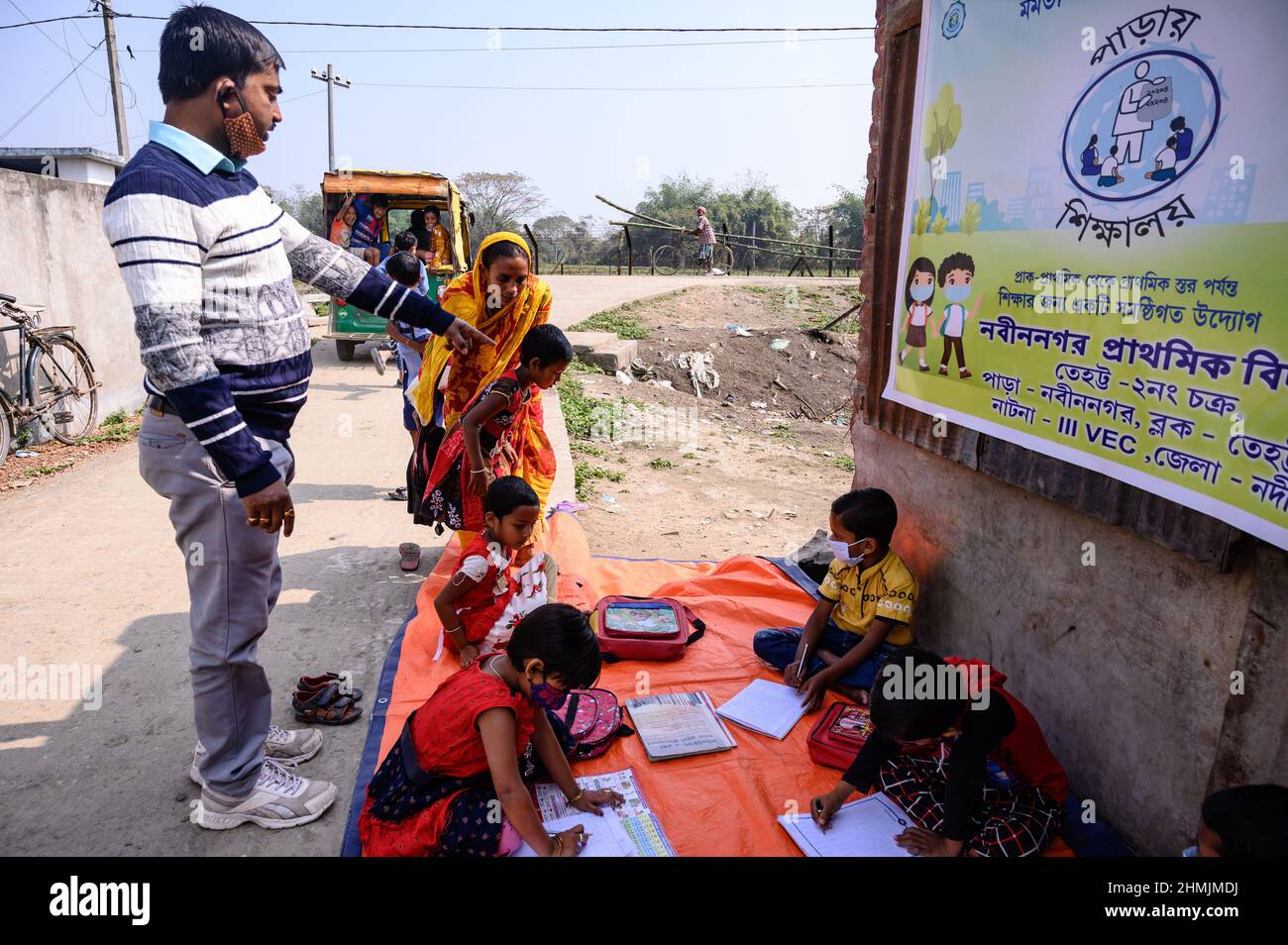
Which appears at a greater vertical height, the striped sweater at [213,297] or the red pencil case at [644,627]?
the striped sweater at [213,297]

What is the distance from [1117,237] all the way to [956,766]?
59.9 inches

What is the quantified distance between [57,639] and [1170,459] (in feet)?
13.8

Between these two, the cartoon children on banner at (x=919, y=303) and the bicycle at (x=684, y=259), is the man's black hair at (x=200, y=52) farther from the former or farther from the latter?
the bicycle at (x=684, y=259)

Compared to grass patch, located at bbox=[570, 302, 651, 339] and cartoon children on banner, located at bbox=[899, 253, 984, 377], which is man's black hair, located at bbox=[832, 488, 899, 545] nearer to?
cartoon children on banner, located at bbox=[899, 253, 984, 377]

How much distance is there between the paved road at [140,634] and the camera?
2320 mm

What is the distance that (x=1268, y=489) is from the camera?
175cm

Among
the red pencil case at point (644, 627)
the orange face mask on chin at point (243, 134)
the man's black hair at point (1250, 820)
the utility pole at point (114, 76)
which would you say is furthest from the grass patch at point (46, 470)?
the utility pole at point (114, 76)

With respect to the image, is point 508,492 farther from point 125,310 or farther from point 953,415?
point 125,310

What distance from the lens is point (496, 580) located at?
3.10 metres

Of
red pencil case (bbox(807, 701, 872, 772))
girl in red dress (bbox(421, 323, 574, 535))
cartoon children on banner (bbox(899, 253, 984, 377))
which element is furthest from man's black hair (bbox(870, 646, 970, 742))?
girl in red dress (bbox(421, 323, 574, 535))

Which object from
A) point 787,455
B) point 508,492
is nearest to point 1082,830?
point 508,492

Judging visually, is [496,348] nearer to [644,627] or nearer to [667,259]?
[644,627]

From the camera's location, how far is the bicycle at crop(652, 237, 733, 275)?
20.7 metres

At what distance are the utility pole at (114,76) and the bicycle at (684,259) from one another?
12.2 meters
